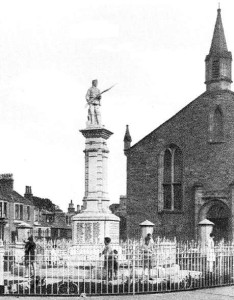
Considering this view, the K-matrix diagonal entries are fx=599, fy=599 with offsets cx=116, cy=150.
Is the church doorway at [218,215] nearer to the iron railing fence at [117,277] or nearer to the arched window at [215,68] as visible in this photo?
the arched window at [215,68]

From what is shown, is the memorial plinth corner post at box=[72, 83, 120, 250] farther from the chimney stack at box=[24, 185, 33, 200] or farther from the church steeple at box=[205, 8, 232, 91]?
the chimney stack at box=[24, 185, 33, 200]

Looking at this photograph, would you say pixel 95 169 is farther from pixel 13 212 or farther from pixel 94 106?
pixel 13 212

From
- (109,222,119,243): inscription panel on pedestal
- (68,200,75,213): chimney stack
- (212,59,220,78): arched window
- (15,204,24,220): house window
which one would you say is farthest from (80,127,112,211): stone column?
(68,200,75,213): chimney stack

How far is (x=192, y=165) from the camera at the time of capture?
35.5m

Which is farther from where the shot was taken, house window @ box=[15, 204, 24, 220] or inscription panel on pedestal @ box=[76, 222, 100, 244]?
house window @ box=[15, 204, 24, 220]

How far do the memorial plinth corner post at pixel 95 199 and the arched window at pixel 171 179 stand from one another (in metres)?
13.6

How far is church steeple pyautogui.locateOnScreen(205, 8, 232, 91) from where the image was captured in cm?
3538

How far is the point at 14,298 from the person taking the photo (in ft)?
50.7

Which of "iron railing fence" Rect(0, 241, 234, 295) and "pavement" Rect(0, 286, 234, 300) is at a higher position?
"iron railing fence" Rect(0, 241, 234, 295)

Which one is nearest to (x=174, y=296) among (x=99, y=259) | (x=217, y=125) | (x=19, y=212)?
(x=99, y=259)

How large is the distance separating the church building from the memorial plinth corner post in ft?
42.7

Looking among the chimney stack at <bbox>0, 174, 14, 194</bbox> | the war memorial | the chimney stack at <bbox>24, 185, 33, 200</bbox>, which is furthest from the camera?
the chimney stack at <bbox>24, 185, 33, 200</bbox>

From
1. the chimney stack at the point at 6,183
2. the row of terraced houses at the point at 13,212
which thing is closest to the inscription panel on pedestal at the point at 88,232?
the row of terraced houses at the point at 13,212

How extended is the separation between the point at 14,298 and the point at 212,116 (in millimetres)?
22369
